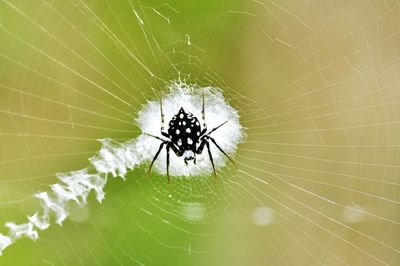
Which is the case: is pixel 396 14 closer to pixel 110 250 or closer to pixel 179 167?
pixel 179 167

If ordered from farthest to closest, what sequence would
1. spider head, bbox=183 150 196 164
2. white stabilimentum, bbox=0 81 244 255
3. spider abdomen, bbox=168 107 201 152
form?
1. spider head, bbox=183 150 196 164
2. spider abdomen, bbox=168 107 201 152
3. white stabilimentum, bbox=0 81 244 255

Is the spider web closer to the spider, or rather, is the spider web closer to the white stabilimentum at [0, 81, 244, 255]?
the white stabilimentum at [0, 81, 244, 255]

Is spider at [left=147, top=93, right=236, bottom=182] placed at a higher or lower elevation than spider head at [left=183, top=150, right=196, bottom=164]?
higher

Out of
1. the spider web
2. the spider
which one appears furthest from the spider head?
the spider web

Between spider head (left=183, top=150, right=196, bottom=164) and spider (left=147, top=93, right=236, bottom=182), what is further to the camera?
spider head (left=183, top=150, right=196, bottom=164)

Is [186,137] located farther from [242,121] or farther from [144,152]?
[242,121]

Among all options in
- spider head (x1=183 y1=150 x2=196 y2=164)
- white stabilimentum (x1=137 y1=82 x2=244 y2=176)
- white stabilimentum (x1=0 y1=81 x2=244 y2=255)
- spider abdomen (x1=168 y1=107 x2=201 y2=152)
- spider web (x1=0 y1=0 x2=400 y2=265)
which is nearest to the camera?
spider web (x1=0 y1=0 x2=400 y2=265)

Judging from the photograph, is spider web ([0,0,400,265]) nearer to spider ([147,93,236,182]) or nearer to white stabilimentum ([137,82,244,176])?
white stabilimentum ([137,82,244,176])

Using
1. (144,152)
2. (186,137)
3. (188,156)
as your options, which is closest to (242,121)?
(186,137)

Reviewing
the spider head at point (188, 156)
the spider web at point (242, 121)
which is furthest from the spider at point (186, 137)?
the spider web at point (242, 121)
